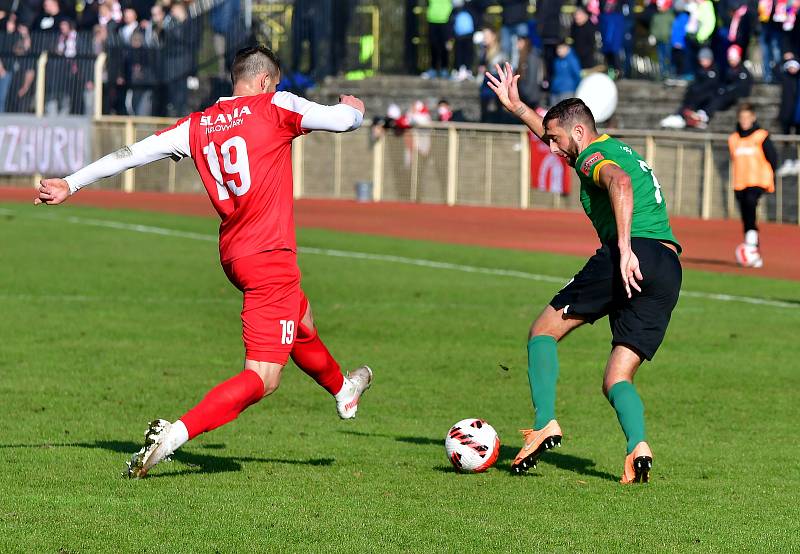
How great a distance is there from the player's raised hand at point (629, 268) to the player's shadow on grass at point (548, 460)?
101 centimetres

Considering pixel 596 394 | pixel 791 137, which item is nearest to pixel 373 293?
pixel 596 394

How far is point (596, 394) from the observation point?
1101 cm

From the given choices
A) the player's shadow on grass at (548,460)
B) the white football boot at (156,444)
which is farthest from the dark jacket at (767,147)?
the white football boot at (156,444)

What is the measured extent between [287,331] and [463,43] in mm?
28608

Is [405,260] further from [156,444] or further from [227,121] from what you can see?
[156,444]

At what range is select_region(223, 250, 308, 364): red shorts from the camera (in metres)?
7.54

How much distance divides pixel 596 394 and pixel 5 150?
89.4ft

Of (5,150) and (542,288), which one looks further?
(5,150)

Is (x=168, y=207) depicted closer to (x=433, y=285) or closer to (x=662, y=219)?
(x=433, y=285)

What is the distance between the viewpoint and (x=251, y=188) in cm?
754

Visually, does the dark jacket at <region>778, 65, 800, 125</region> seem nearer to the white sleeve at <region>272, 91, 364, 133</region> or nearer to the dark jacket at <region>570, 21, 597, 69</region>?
the dark jacket at <region>570, 21, 597, 69</region>

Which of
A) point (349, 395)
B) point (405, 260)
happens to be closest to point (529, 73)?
point (405, 260)

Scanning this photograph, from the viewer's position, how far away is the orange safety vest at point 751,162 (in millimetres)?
20562

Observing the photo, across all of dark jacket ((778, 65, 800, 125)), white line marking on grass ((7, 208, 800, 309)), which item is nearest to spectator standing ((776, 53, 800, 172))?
dark jacket ((778, 65, 800, 125))
